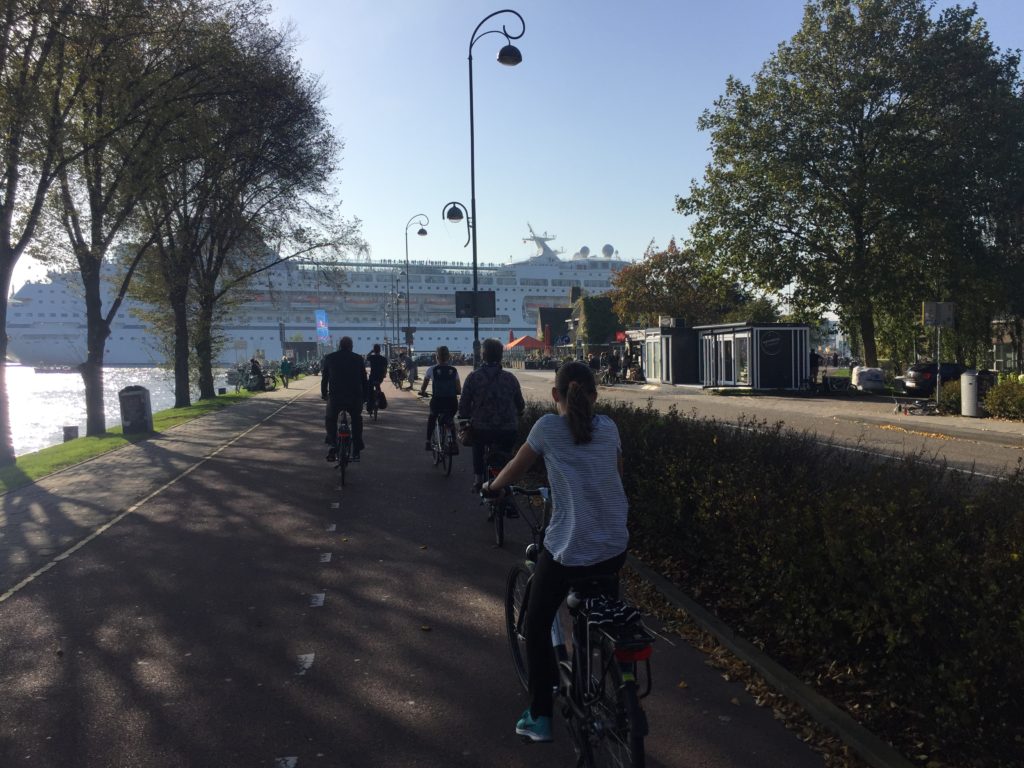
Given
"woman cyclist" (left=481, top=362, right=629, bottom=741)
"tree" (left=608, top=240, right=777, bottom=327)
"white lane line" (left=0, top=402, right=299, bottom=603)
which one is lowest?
"white lane line" (left=0, top=402, right=299, bottom=603)

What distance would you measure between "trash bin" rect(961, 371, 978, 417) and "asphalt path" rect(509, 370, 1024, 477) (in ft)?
1.39

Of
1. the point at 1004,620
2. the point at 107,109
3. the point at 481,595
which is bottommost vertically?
the point at 481,595

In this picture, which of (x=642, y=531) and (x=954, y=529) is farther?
(x=642, y=531)

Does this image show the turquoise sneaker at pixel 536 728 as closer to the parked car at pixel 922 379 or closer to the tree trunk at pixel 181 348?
the tree trunk at pixel 181 348

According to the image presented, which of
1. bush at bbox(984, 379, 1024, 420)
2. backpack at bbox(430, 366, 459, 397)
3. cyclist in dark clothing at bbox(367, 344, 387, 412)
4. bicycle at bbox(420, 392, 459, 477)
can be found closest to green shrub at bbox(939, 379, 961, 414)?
bush at bbox(984, 379, 1024, 420)

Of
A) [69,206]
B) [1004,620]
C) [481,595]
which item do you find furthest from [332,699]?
[69,206]

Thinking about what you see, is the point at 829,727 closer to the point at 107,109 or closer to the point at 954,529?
the point at 954,529

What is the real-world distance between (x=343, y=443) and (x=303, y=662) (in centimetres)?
666

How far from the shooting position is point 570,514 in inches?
139

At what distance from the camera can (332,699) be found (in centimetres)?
440

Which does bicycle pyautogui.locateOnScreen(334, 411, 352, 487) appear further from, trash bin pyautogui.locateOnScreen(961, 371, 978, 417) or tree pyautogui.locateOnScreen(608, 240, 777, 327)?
tree pyautogui.locateOnScreen(608, 240, 777, 327)

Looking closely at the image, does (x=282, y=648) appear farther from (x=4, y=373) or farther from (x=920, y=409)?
(x=920, y=409)

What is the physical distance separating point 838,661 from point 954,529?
3.18ft

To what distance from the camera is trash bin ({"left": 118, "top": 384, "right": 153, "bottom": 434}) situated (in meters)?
20.7
